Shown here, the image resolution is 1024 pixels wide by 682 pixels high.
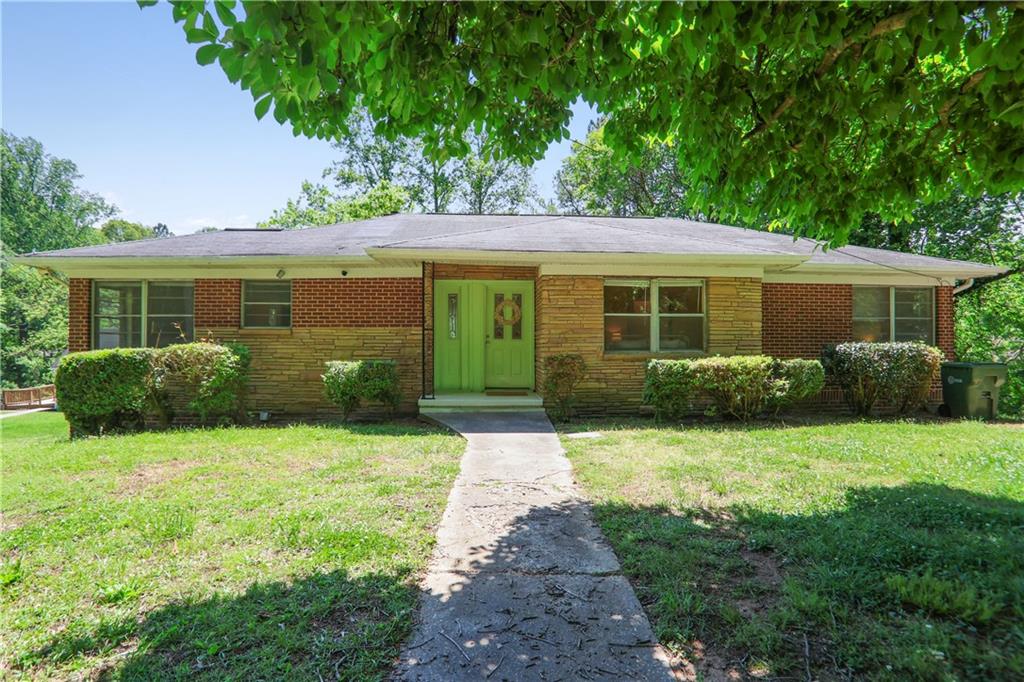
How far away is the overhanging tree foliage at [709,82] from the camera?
2.39 meters

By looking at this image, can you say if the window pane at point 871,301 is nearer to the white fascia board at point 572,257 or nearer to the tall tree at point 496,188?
the white fascia board at point 572,257

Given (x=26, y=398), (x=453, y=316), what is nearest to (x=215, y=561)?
(x=453, y=316)

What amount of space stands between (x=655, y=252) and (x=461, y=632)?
293 inches

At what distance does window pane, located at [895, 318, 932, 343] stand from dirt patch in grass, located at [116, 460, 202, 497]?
13.4 m

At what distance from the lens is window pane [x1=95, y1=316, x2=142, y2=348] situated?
9922 mm

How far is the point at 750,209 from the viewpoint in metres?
4.54

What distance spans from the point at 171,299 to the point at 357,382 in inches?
189

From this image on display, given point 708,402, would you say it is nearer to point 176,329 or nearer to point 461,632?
point 461,632

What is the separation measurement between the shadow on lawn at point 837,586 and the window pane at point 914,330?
7.87m

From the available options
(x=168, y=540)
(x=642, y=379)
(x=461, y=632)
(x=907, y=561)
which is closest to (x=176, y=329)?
(x=168, y=540)

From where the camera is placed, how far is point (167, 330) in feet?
32.8

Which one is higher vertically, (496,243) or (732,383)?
(496,243)

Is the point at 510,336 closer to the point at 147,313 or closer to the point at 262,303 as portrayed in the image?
the point at 262,303

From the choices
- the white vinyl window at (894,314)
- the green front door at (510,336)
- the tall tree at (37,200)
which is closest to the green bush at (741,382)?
the green front door at (510,336)
